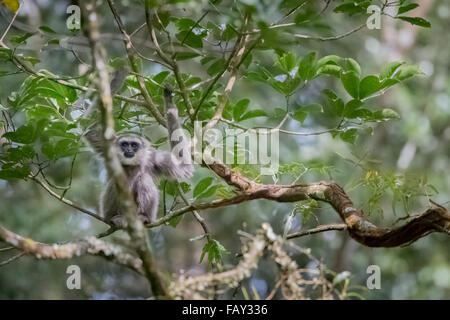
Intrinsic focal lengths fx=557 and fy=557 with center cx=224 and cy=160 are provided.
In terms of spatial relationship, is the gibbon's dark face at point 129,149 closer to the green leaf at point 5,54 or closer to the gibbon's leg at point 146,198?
the gibbon's leg at point 146,198

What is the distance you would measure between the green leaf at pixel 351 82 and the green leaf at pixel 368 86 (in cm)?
3

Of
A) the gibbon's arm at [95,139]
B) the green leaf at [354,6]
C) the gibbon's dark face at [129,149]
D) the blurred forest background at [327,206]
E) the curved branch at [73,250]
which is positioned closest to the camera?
the curved branch at [73,250]

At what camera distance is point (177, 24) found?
146 inches

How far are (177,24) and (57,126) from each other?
1064mm

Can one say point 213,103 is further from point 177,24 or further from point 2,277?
point 2,277

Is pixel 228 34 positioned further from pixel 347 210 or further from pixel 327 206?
pixel 327 206

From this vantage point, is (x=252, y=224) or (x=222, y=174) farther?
(x=252, y=224)

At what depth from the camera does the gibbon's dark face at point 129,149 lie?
5.33 meters

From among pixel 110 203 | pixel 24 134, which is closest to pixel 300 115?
pixel 24 134

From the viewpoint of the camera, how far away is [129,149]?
535 cm

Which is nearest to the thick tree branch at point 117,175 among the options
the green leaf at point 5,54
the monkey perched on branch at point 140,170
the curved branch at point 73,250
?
the curved branch at point 73,250

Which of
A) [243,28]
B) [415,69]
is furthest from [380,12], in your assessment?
[243,28]

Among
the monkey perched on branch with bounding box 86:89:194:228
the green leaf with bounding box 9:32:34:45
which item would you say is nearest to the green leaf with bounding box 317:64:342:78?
the monkey perched on branch with bounding box 86:89:194:228
